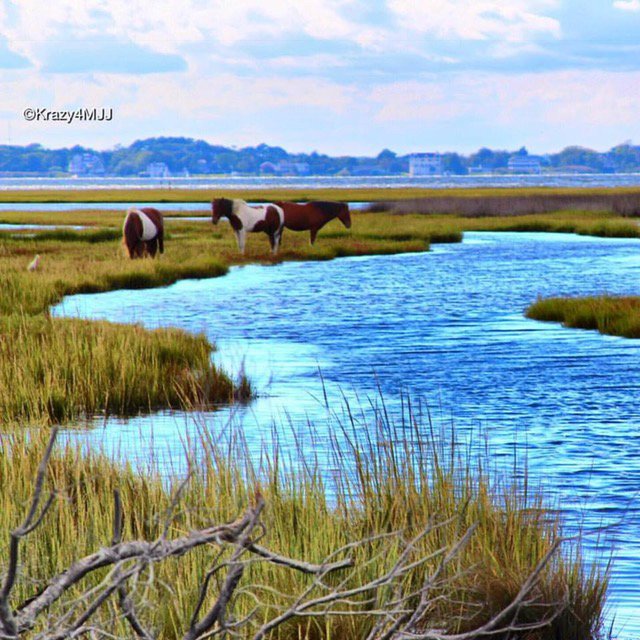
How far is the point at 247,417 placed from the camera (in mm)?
11648

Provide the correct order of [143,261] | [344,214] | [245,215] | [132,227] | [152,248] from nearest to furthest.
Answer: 1. [143,261]
2. [132,227]
3. [152,248]
4. [245,215]
5. [344,214]

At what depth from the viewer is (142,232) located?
30.5 meters

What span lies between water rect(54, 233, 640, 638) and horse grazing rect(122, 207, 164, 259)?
8.06ft

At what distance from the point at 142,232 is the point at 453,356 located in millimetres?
16241

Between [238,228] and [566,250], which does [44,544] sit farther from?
[566,250]

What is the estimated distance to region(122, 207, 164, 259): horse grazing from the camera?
30.4 metres

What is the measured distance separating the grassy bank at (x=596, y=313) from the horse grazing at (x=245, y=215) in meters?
14.9

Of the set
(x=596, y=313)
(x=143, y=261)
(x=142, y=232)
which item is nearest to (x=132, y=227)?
(x=142, y=232)

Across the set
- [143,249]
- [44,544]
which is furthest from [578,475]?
[143,249]

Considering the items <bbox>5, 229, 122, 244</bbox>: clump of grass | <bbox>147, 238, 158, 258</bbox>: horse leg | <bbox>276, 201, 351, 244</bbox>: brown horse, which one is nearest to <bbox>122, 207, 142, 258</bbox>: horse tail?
<bbox>147, 238, 158, 258</bbox>: horse leg

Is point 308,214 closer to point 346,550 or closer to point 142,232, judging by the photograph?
point 142,232

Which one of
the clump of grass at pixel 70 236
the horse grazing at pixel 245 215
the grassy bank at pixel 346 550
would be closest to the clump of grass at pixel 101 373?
the grassy bank at pixel 346 550

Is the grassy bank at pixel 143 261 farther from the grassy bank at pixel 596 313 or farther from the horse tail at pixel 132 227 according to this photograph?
the grassy bank at pixel 596 313

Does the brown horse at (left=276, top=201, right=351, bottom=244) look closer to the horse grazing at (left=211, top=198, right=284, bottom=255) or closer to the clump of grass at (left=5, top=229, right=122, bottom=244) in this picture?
the horse grazing at (left=211, top=198, right=284, bottom=255)
